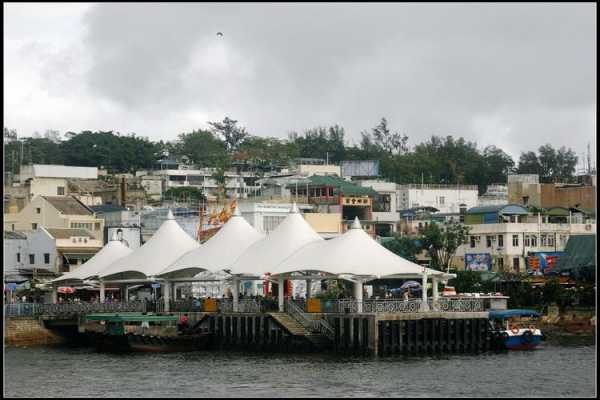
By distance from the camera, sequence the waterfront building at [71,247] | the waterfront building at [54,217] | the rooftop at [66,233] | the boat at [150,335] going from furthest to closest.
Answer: the waterfront building at [54,217] < the rooftop at [66,233] < the waterfront building at [71,247] < the boat at [150,335]

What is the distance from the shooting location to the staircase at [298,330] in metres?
71.2

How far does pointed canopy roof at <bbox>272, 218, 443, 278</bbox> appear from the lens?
71562mm

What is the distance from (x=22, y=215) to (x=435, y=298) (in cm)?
5215

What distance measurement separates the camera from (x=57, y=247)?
348ft

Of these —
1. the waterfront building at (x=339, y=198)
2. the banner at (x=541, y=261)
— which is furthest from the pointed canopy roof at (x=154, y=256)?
the waterfront building at (x=339, y=198)

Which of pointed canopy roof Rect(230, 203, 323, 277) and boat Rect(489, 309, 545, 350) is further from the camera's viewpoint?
pointed canopy roof Rect(230, 203, 323, 277)

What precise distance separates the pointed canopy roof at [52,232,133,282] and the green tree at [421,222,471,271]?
82.6 feet

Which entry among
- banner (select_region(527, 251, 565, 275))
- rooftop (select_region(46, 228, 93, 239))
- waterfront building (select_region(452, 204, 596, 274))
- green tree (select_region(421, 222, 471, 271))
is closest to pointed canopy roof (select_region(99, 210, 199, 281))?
rooftop (select_region(46, 228, 93, 239))

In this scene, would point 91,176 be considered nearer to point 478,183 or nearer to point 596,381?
point 478,183

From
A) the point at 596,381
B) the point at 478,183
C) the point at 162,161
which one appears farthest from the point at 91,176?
the point at 596,381

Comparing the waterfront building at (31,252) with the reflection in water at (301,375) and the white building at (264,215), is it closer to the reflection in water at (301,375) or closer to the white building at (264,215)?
the white building at (264,215)

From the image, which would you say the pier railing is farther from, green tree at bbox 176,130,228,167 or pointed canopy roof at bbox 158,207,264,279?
green tree at bbox 176,130,228,167

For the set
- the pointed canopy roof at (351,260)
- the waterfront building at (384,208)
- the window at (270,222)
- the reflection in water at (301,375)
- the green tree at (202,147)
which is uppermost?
the green tree at (202,147)

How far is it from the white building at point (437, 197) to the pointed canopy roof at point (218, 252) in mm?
62036
